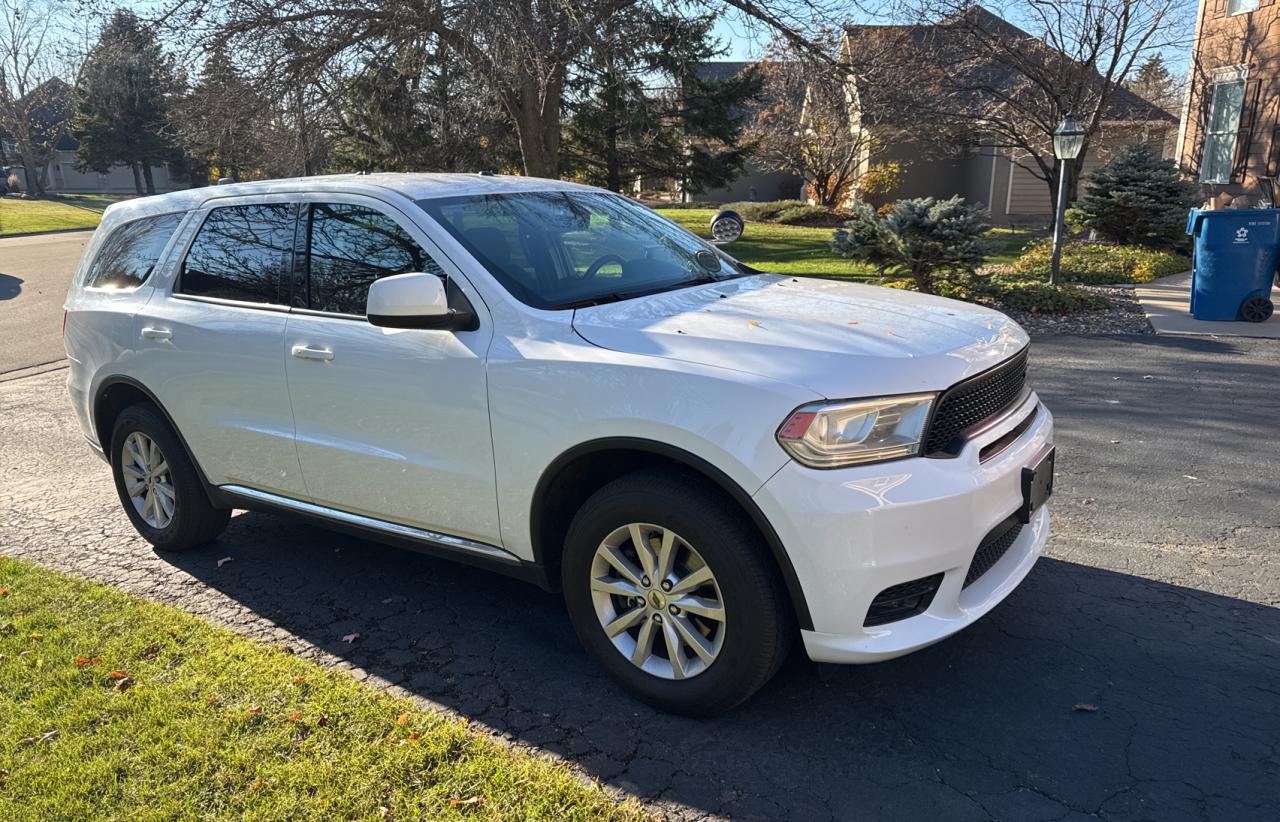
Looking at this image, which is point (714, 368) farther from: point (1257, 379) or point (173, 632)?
point (1257, 379)

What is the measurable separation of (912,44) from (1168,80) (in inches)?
446

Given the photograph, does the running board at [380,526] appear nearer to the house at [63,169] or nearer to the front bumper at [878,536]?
the front bumper at [878,536]

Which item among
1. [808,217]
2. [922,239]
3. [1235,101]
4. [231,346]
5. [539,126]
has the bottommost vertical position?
[808,217]

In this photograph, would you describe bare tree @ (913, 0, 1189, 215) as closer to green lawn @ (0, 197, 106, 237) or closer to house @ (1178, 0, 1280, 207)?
house @ (1178, 0, 1280, 207)

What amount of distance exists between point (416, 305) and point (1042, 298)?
9533 millimetres

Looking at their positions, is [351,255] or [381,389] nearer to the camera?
[381,389]

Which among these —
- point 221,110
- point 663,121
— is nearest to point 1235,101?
point 663,121

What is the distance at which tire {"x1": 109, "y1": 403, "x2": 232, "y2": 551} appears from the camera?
4723 mm

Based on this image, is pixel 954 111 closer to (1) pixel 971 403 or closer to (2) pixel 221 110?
(2) pixel 221 110

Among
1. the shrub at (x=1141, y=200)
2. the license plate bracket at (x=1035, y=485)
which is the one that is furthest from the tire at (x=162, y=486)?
the shrub at (x=1141, y=200)

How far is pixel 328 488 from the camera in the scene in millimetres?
4062

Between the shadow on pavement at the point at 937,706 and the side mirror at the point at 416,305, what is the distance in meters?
1.34

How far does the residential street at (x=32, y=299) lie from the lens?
11.1 m

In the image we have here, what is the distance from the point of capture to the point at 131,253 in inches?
196
